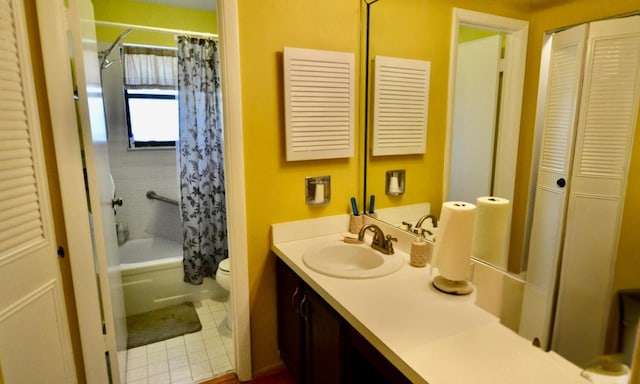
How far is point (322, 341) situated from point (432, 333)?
55 cm

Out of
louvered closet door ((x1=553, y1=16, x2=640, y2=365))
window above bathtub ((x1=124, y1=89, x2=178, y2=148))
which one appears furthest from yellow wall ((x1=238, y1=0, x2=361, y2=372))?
window above bathtub ((x1=124, y1=89, x2=178, y2=148))

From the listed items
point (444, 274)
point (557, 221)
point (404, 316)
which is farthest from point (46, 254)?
point (557, 221)

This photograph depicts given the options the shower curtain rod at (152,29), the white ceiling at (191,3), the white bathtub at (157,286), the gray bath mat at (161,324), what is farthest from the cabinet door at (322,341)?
the white ceiling at (191,3)

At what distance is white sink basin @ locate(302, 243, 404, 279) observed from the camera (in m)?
1.39

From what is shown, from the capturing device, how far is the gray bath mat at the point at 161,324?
7.59 ft

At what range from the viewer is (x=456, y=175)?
142cm

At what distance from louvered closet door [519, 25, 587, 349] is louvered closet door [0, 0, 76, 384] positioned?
5.73 feet

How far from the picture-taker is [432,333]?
982mm

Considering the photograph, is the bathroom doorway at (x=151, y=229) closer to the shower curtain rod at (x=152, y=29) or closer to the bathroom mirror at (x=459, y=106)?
the shower curtain rod at (x=152, y=29)

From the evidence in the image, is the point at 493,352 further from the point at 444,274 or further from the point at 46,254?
the point at 46,254

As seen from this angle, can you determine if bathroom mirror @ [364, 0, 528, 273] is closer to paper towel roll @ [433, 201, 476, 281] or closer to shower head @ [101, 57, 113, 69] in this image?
paper towel roll @ [433, 201, 476, 281]

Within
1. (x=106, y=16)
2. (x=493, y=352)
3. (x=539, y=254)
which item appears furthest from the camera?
(x=106, y=16)

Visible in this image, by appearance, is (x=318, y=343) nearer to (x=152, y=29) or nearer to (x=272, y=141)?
(x=272, y=141)

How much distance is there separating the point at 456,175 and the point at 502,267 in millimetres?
428
